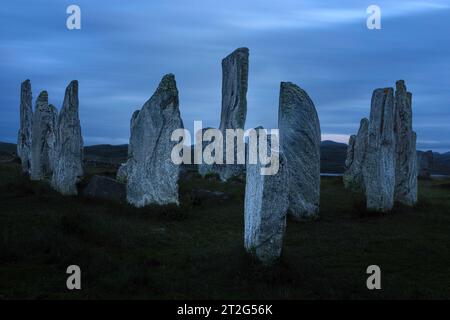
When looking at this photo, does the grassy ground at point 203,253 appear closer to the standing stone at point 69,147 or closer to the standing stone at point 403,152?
the standing stone at point 403,152

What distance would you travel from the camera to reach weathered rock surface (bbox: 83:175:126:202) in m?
20.6

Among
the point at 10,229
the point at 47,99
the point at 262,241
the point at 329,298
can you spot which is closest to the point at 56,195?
the point at 10,229

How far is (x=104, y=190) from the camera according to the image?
2084cm

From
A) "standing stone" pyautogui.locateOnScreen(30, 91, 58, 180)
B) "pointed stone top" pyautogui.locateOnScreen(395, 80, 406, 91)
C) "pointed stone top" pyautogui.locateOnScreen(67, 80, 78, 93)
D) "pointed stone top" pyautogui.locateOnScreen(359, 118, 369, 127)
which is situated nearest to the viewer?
"pointed stone top" pyautogui.locateOnScreen(395, 80, 406, 91)

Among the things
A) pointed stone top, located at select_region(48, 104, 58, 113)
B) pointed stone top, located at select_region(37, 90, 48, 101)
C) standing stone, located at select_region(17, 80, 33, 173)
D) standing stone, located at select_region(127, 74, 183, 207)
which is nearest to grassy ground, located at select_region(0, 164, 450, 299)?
standing stone, located at select_region(127, 74, 183, 207)

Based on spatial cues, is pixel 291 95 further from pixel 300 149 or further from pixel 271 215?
pixel 271 215

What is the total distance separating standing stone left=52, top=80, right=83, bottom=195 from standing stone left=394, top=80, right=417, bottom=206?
12273mm

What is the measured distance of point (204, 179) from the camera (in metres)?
31.1

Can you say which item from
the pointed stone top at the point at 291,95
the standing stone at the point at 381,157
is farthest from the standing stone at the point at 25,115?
the standing stone at the point at 381,157

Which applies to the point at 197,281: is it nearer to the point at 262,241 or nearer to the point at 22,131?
the point at 262,241

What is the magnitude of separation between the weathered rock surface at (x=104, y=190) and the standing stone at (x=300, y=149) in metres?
6.82

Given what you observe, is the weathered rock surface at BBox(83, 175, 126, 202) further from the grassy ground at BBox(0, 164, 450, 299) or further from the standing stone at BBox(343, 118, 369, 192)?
the standing stone at BBox(343, 118, 369, 192)

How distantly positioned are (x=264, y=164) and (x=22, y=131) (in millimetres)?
27298

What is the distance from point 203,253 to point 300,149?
5.86m
